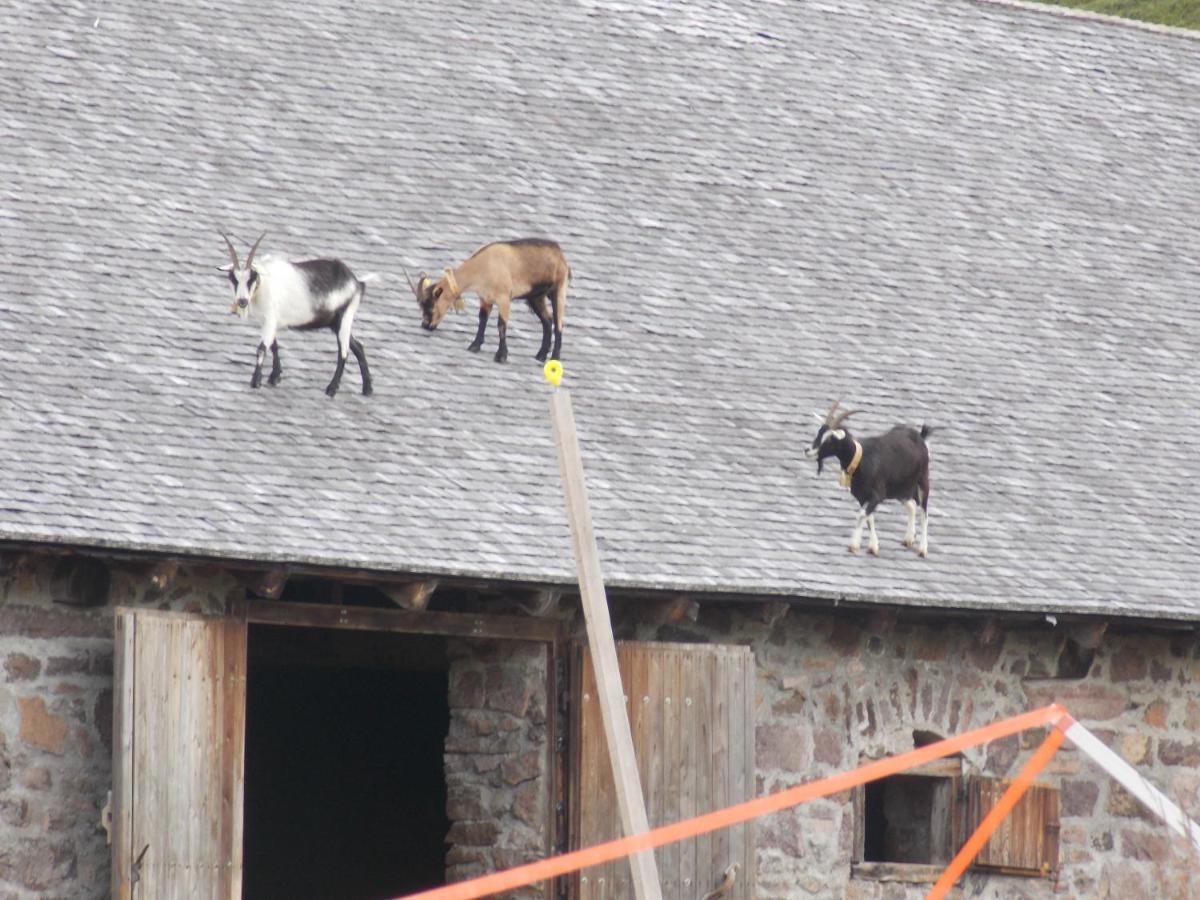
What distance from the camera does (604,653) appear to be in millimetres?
7195

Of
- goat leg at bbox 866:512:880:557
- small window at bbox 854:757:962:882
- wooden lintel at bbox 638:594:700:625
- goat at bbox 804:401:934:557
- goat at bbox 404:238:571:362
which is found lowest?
small window at bbox 854:757:962:882

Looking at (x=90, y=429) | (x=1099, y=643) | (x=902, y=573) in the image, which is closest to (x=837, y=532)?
(x=902, y=573)

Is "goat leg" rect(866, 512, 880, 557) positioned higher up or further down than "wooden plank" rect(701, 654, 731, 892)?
higher up

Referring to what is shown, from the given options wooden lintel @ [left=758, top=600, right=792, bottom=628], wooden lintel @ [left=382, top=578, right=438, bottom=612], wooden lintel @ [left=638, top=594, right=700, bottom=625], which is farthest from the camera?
wooden lintel @ [left=758, top=600, right=792, bottom=628]

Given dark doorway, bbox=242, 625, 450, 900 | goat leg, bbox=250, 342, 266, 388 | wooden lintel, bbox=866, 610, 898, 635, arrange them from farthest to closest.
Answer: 1. dark doorway, bbox=242, 625, 450, 900
2. wooden lintel, bbox=866, 610, 898, 635
3. goat leg, bbox=250, 342, 266, 388

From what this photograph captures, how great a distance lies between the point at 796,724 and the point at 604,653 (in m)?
3.81

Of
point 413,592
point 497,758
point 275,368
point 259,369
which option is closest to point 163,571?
point 413,592

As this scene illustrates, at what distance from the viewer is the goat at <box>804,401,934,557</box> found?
36.1 feet

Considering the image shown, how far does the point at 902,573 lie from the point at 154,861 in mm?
3667

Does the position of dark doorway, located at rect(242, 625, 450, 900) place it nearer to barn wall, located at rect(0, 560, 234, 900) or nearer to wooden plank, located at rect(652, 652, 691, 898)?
wooden plank, located at rect(652, 652, 691, 898)

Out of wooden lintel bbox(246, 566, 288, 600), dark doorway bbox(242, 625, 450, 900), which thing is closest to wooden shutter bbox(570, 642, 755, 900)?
wooden lintel bbox(246, 566, 288, 600)

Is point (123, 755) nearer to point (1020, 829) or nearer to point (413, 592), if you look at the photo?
point (413, 592)

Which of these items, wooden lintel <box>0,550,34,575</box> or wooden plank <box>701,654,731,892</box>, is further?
wooden plank <box>701,654,731,892</box>

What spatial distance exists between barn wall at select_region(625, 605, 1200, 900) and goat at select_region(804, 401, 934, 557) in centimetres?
46
